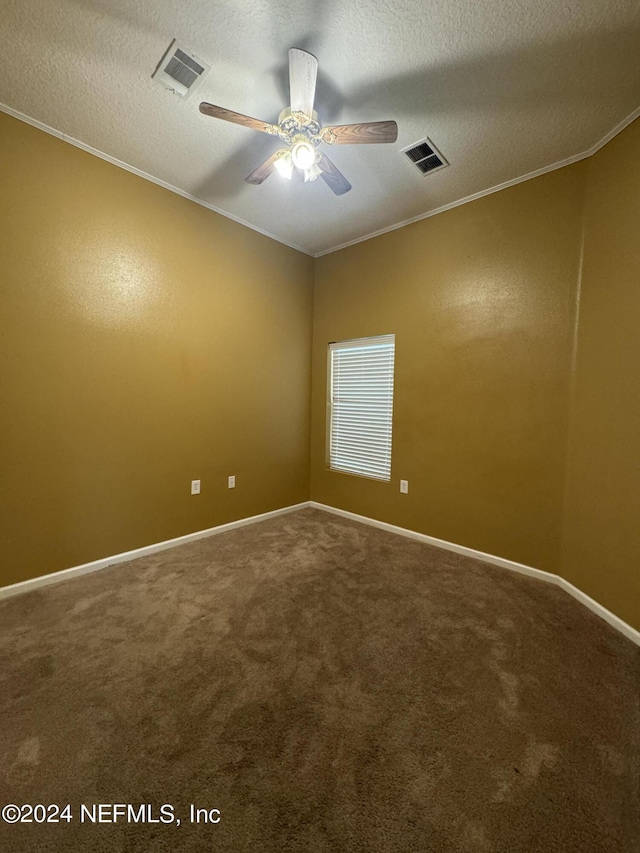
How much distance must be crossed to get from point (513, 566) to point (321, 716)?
1.89m

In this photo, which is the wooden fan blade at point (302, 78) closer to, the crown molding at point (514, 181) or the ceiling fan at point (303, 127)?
the ceiling fan at point (303, 127)

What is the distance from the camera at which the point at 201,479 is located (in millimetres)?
2930

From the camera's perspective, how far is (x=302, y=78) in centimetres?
153

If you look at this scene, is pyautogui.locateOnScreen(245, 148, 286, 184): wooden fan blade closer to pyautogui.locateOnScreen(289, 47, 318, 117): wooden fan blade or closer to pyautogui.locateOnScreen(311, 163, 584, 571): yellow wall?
pyautogui.locateOnScreen(289, 47, 318, 117): wooden fan blade

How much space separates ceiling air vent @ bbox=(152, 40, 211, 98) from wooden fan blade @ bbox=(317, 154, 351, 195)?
69 centimetres

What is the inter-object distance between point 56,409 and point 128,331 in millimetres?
730

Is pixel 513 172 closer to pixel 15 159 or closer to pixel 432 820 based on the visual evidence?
pixel 15 159

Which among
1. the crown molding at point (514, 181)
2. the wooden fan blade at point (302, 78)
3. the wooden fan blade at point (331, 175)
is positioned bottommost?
the wooden fan blade at point (331, 175)

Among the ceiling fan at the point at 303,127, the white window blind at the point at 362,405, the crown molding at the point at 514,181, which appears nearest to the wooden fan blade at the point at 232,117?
the ceiling fan at the point at 303,127

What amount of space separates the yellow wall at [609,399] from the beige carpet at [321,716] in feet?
0.96

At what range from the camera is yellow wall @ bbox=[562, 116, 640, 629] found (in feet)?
5.95

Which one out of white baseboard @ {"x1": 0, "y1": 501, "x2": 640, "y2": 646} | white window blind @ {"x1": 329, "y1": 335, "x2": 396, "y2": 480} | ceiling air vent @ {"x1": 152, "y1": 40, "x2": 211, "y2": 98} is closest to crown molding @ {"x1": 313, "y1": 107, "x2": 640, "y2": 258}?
white window blind @ {"x1": 329, "y1": 335, "x2": 396, "y2": 480}

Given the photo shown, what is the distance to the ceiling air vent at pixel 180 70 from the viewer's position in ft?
5.23

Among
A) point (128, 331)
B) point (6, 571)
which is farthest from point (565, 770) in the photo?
point (128, 331)
